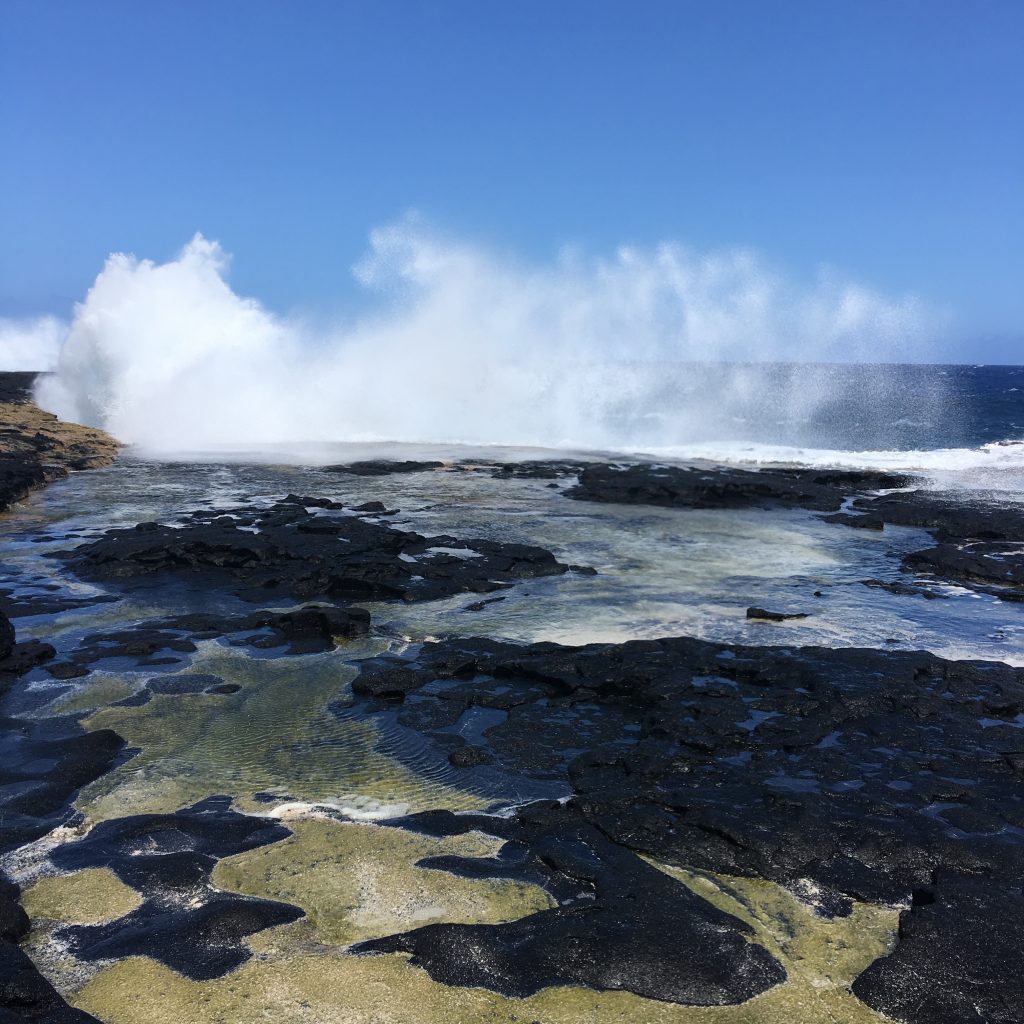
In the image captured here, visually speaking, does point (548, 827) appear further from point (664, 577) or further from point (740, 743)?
point (664, 577)

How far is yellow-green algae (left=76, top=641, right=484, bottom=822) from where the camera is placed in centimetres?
623

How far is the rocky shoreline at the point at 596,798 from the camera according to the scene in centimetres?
425

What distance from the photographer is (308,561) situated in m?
13.4

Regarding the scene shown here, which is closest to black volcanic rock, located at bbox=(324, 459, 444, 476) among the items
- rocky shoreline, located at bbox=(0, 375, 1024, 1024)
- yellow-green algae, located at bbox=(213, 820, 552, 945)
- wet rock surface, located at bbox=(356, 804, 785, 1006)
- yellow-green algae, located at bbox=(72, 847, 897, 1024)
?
rocky shoreline, located at bbox=(0, 375, 1024, 1024)

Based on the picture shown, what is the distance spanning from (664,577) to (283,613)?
590cm

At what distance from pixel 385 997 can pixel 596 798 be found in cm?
239

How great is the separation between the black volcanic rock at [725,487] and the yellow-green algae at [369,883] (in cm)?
1616

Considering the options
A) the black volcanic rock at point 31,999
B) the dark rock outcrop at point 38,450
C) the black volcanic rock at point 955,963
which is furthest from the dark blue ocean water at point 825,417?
the black volcanic rock at point 31,999

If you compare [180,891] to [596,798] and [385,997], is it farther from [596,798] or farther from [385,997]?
[596,798]

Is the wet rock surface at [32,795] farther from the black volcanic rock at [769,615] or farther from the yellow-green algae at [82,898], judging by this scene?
the black volcanic rock at [769,615]

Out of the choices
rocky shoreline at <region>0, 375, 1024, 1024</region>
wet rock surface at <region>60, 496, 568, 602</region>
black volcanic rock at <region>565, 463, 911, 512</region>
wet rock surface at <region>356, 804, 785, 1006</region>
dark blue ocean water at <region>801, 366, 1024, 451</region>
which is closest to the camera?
wet rock surface at <region>356, 804, 785, 1006</region>

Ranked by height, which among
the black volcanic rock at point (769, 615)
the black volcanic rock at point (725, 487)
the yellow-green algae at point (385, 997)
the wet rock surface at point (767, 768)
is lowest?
the yellow-green algae at point (385, 997)

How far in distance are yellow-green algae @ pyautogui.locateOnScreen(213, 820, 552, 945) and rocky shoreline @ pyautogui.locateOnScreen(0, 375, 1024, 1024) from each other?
0.09 metres

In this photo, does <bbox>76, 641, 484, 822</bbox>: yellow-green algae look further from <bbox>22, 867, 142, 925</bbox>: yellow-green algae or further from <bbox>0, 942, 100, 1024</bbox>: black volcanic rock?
<bbox>0, 942, 100, 1024</bbox>: black volcanic rock
